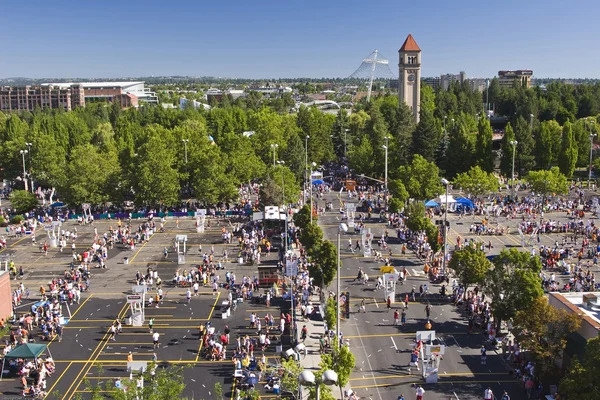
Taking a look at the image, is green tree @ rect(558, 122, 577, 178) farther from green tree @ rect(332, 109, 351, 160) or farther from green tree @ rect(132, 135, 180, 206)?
green tree @ rect(132, 135, 180, 206)

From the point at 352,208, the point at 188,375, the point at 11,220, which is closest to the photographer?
the point at 188,375

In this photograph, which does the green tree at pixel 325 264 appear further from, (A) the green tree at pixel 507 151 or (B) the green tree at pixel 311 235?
(A) the green tree at pixel 507 151

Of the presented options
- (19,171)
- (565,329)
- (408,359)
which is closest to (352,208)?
(408,359)

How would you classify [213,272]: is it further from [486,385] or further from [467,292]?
[486,385]

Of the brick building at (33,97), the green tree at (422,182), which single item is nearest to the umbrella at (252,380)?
the green tree at (422,182)

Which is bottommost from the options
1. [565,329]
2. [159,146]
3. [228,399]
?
[228,399]

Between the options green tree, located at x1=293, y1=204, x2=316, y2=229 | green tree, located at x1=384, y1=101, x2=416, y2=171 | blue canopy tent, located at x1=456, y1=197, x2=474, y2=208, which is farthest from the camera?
green tree, located at x1=384, y1=101, x2=416, y2=171

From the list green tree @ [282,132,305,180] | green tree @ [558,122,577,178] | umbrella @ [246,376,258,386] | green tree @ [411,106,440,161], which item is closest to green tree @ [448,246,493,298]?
umbrella @ [246,376,258,386]

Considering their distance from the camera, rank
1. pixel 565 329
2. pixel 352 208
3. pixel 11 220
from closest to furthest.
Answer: pixel 565 329
pixel 352 208
pixel 11 220
